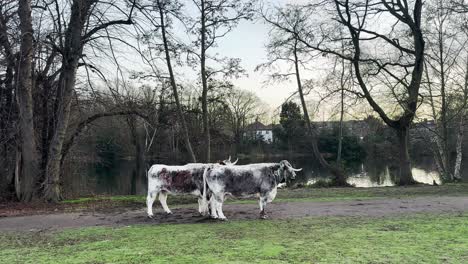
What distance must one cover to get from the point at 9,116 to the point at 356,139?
170 feet

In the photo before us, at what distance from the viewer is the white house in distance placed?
2918 inches

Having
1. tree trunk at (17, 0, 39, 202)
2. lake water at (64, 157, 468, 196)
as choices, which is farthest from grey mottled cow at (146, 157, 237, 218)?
lake water at (64, 157, 468, 196)

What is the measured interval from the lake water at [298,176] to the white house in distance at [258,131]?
35.6 ft

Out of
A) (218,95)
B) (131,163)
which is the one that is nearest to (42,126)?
(218,95)

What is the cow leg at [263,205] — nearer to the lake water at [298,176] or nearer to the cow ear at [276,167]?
the cow ear at [276,167]

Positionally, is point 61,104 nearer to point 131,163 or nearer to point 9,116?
point 9,116

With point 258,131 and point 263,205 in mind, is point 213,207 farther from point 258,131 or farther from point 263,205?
point 258,131

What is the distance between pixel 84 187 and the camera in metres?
26.0

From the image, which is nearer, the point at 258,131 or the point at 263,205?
the point at 263,205

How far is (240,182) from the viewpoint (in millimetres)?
12102

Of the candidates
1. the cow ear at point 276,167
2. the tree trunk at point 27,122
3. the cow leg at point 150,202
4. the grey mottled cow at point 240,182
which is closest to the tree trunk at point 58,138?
the tree trunk at point 27,122

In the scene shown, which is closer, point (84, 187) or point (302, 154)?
point (84, 187)

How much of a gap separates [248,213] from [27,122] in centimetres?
1001

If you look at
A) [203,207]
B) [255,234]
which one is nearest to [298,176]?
[203,207]
